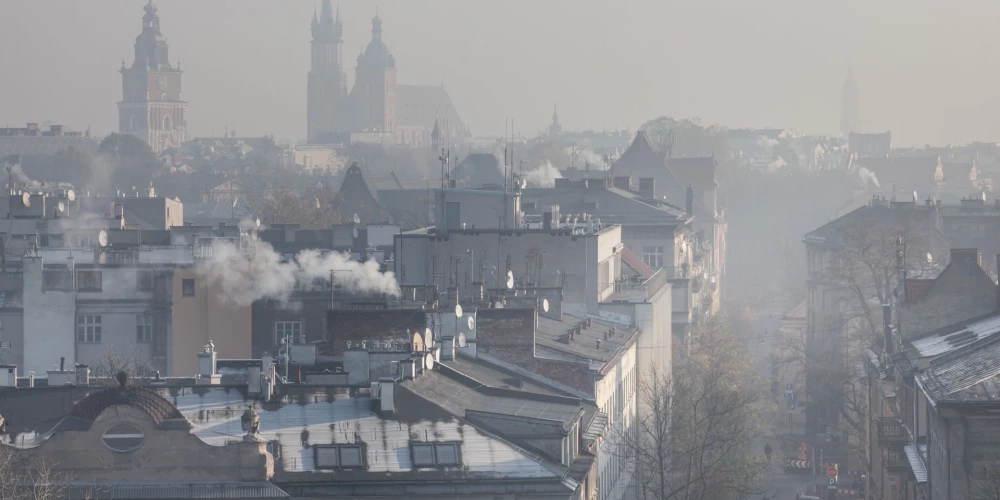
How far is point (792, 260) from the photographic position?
16175 cm

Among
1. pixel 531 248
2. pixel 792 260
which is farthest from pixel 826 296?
pixel 792 260

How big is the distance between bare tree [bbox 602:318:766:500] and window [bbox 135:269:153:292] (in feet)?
52.5

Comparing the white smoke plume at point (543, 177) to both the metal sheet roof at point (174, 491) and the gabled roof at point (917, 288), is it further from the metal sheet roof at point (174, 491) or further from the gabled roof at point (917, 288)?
the metal sheet roof at point (174, 491)

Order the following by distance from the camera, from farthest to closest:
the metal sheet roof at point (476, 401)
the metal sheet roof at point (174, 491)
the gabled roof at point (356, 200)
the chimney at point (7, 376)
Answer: the gabled roof at point (356, 200)
the chimney at point (7, 376)
the metal sheet roof at point (476, 401)
the metal sheet roof at point (174, 491)

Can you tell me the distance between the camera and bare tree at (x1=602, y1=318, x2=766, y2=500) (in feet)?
173

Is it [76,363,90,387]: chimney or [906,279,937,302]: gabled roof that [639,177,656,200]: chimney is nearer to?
[906,279,937,302]: gabled roof

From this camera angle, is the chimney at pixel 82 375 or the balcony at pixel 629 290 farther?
the balcony at pixel 629 290

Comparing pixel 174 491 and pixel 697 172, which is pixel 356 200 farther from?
pixel 174 491

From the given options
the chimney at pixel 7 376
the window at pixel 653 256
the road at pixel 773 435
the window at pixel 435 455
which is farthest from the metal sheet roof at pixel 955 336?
the window at pixel 653 256

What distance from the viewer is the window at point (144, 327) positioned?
72.3 metres

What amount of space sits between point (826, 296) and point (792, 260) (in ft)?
228

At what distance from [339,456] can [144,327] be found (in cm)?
3339

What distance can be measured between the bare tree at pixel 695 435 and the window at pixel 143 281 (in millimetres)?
15999

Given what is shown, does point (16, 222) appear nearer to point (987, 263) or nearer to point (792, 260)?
point (987, 263)
